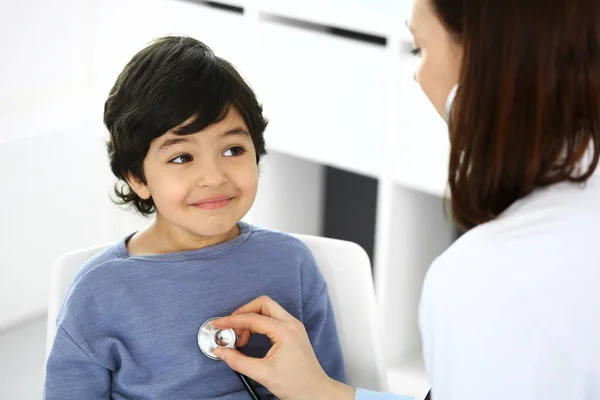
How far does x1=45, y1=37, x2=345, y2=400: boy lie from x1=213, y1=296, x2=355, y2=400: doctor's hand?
8cm

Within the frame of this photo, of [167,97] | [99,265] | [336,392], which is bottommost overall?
[336,392]

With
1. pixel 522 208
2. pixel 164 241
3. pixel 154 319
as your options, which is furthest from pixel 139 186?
pixel 522 208

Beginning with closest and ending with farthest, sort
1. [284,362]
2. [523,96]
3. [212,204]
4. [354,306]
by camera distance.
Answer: [523,96] → [284,362] → [212,204] → [354,306]

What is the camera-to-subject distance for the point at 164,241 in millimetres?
1452

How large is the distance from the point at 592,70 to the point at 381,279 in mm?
1423

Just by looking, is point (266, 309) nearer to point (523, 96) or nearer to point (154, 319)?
point (154, 319)

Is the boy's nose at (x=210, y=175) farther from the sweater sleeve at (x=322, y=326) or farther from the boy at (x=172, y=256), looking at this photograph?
the sweater sleeve at (x=322, y=326)

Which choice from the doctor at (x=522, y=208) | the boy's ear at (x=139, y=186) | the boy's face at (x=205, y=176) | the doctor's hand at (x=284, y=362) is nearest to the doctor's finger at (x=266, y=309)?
the doctor's hand at (x=284, y=362)

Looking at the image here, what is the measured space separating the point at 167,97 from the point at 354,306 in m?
0.44

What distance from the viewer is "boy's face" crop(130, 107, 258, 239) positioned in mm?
1374

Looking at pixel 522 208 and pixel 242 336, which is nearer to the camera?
pixel 522 208

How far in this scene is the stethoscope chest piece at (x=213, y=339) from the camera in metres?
1.34

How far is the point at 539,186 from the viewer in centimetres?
102

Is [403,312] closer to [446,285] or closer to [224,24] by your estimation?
[224,24]
